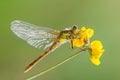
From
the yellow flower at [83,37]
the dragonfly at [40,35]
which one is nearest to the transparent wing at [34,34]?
the dragonfly at [40,35]

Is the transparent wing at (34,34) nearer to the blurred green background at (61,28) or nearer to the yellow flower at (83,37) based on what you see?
the yellow flower at (83,37)

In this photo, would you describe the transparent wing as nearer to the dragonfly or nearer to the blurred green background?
the dragonfly

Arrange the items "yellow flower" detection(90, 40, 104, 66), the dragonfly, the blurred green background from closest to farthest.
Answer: "yellow flower" detection(90, 40, 104, 66), the dragonfly, the blurred green background

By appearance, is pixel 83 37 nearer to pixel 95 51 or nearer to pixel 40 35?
pixel 95 51

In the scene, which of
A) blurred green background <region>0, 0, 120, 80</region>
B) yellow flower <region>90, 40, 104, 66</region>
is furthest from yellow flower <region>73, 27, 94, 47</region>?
blurred green background <region>0, 0, 120, 80</region>

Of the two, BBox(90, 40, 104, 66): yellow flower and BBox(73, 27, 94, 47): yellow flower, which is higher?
BBox(73, 27, 94, 47): yellow flower

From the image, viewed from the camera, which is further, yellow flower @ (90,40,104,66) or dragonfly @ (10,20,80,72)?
dragonfly @ (10,20,80,72)

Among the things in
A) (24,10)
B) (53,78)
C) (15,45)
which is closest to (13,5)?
(24,10)
